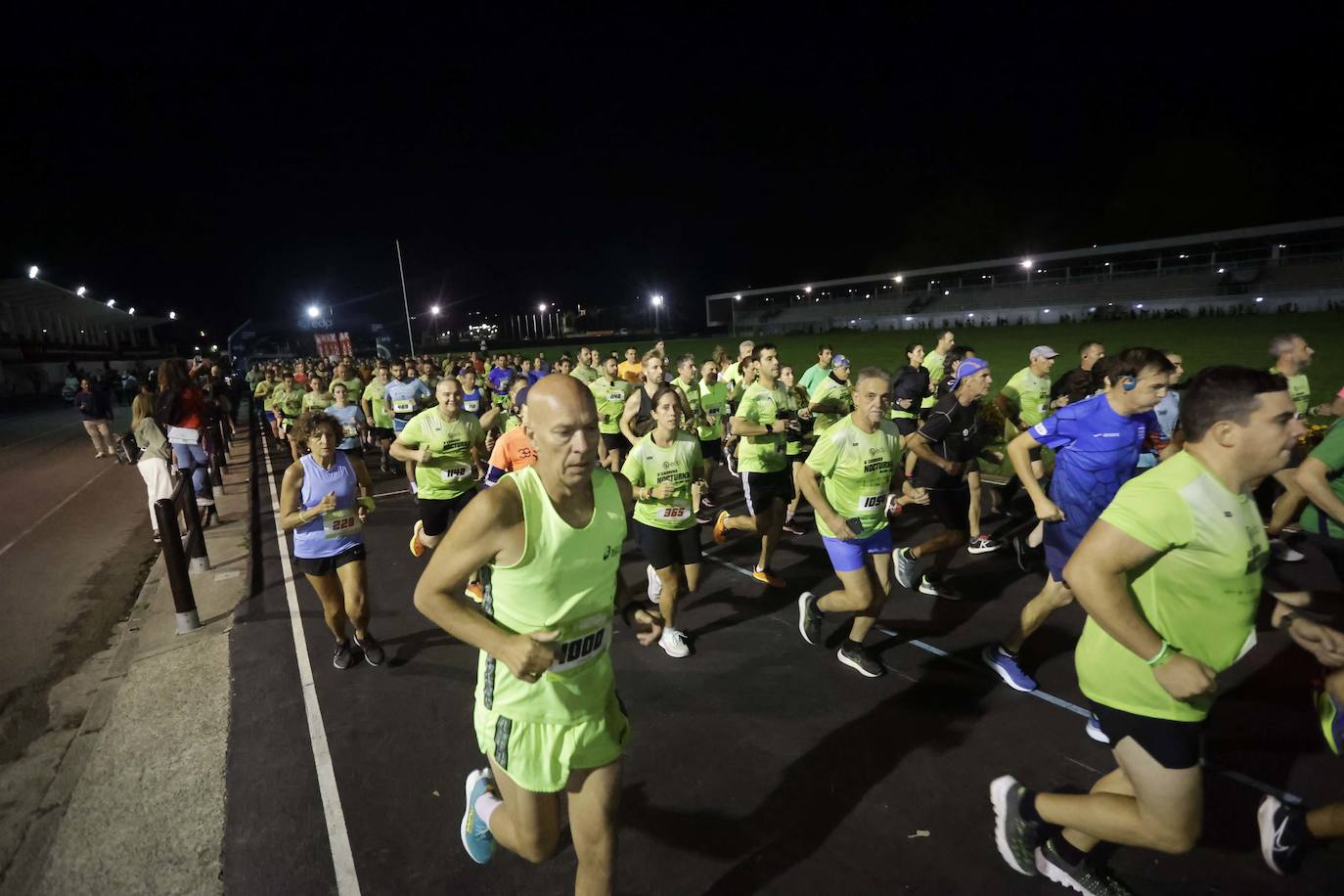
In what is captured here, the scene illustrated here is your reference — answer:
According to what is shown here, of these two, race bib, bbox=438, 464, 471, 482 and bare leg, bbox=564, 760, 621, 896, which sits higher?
race bib, bbox=438, 464, 471, 482

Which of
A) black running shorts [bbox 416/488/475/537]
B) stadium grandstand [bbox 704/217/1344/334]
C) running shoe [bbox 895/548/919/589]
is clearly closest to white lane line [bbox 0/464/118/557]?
black running shorts [bbox 416/488/475/537]

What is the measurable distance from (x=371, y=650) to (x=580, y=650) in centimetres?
381

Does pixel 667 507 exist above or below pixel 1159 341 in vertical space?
above

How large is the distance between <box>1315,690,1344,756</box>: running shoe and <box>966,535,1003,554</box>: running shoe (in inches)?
193

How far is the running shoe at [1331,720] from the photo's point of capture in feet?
8.69

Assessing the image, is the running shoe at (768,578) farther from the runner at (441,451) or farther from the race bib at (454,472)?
the race bib at (454,472)

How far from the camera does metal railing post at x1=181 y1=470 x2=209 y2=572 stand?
744cm

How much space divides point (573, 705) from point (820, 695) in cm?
279

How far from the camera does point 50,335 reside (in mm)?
56594

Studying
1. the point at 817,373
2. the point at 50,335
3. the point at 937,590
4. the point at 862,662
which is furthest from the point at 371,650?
the point at 50,335

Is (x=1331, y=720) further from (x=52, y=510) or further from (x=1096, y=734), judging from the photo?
(x=52, y=510)

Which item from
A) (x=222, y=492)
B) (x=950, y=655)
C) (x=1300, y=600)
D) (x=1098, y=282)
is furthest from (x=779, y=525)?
(x=1098, y=282)

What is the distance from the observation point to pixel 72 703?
5184 millimetres

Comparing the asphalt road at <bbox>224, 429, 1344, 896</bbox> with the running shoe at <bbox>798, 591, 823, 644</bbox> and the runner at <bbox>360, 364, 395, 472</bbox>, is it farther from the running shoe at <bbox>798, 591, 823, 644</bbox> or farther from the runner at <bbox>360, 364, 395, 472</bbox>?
the runner at <bbox>360, 364, 395, 472</bbox>
